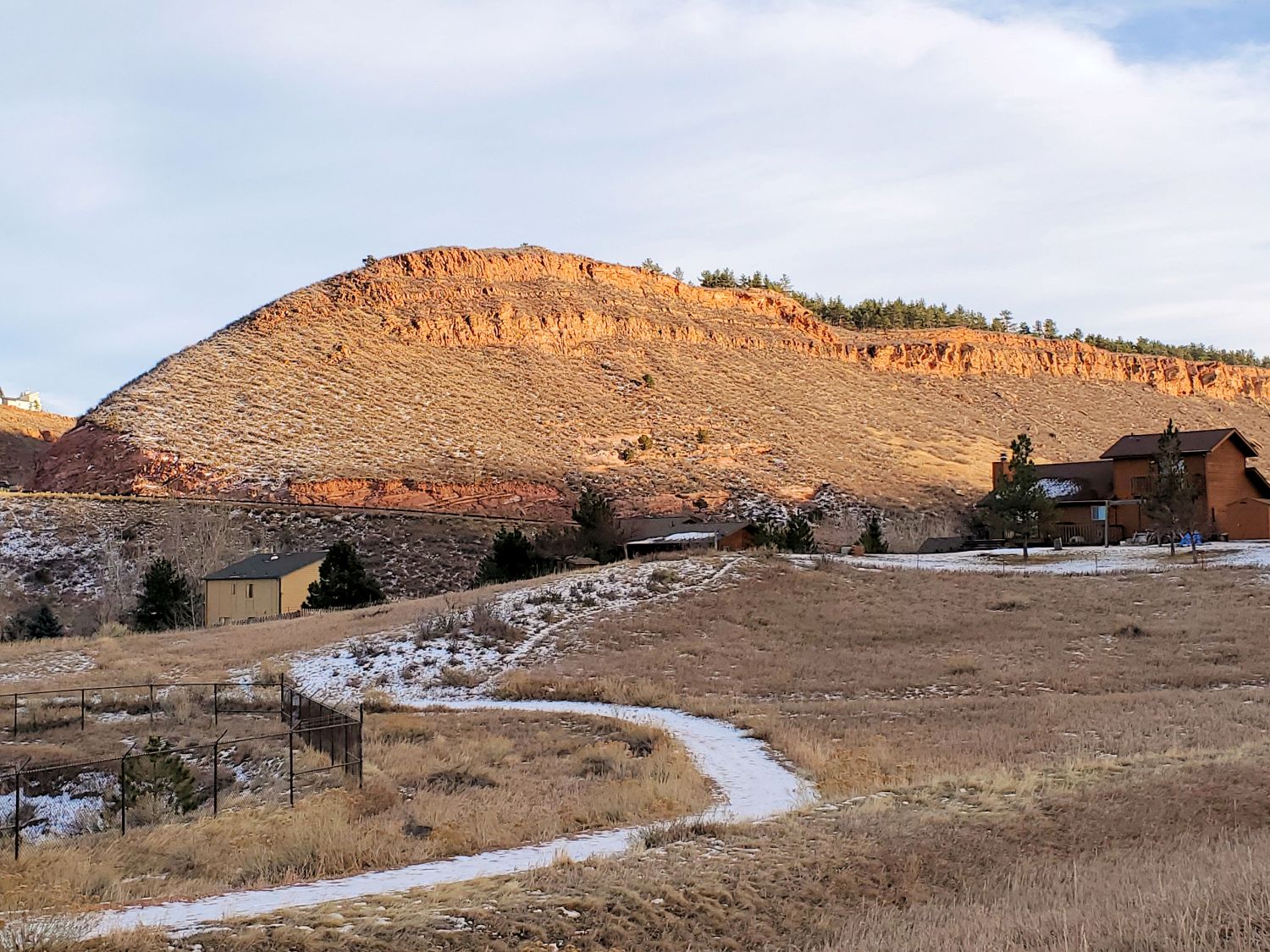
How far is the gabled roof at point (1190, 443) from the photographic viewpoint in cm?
5838

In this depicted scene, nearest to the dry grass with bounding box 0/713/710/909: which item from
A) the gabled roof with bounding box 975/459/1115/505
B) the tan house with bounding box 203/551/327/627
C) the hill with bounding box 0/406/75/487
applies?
the tan house with bounding box 203/551/327/627

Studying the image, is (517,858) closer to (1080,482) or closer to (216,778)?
(216,778)

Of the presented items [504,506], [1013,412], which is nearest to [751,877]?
[504,506]

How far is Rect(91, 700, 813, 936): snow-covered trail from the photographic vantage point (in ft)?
32.2

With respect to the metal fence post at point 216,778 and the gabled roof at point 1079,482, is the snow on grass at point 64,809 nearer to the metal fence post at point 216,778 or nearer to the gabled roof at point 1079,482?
the metal fence post at point 216,778

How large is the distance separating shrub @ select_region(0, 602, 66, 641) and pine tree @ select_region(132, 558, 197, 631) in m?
3.49

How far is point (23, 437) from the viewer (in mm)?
115875

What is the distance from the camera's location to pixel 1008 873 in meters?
10.8

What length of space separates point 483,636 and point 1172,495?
3105 centimetres

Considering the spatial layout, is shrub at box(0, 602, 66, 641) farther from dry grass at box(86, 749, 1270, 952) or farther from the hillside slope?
dry grass at box(86, 749, 1270, 952)

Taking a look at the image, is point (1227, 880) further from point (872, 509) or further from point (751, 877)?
point (872, 509)

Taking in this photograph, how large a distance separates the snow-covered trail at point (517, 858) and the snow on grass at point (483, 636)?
46.2ft

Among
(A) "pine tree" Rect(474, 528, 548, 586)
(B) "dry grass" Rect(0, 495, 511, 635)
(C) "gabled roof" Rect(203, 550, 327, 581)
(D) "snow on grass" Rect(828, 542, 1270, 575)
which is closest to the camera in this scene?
(D) "snow on grass" Rect(828, 542, 1270, 575)

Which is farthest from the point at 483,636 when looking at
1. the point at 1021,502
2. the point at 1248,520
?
the point at 1248,520
